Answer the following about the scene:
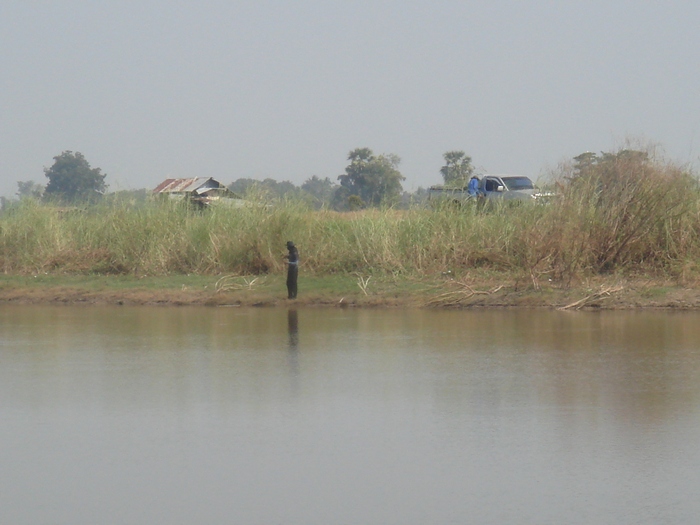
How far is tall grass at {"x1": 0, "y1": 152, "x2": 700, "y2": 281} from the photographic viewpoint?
21.8 m

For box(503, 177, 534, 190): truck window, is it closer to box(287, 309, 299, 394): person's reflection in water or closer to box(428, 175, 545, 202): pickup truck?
box(428, 175, 545, 202): pickup truck

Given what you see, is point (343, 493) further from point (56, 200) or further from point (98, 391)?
point (56, 200)

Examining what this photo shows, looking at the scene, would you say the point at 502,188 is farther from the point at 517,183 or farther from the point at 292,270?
the point at 292,270

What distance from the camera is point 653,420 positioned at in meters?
8.06

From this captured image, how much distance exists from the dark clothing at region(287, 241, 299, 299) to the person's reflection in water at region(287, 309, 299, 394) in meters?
1.70

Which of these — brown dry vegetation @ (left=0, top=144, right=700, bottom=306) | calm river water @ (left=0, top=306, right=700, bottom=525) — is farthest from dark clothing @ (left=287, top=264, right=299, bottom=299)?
calm river water @ (left=0, top=306, right=700, bottom=525)

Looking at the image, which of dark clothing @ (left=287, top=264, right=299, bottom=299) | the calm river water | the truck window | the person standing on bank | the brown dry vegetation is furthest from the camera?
the truck window

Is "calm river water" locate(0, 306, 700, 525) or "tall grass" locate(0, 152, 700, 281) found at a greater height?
"tall grass" locate(0, 152, 700, 281)

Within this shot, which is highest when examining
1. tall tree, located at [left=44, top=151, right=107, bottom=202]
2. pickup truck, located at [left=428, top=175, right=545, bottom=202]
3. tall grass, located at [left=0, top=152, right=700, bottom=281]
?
tall tree, located at [left=44, top=151, right=107, bottom=202]

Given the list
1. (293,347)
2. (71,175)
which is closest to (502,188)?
(293,347)

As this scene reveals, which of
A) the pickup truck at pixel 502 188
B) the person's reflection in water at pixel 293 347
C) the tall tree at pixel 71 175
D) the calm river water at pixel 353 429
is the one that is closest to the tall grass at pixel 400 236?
the pickup truck at pixel 502 188

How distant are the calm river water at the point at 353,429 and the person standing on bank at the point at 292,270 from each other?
620 cm

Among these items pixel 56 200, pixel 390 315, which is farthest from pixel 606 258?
pixel 56 200

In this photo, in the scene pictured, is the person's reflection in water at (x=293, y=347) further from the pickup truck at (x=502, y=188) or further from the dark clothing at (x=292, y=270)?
the pickup truck at (x=502, y=188)
